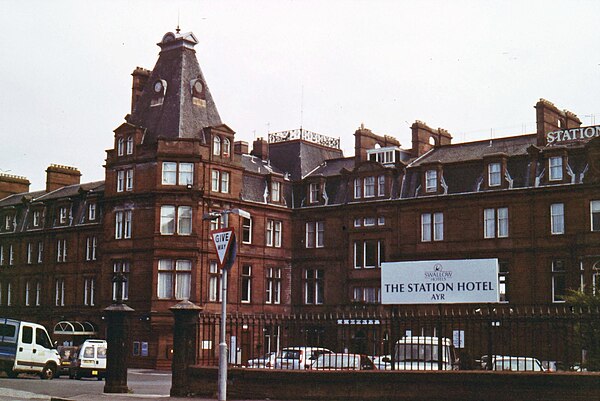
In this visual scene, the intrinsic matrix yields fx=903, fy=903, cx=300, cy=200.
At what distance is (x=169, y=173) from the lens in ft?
195

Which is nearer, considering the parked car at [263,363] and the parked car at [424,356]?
the parked car at [424,356]

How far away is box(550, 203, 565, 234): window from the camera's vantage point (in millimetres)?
55844

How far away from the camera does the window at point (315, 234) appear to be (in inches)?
2630

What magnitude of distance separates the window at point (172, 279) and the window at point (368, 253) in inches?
489

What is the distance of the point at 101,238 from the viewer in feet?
218

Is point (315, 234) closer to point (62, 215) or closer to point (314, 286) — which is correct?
point (314, 286)

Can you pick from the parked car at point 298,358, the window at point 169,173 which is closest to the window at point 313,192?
the window at point 169,173

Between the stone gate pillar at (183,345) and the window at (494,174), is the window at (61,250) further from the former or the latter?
the stone gate pillar at (183,345)

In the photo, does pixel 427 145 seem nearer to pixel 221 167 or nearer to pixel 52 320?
pixel 221 167

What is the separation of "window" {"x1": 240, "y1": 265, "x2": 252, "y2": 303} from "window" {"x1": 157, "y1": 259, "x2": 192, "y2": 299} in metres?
5.59

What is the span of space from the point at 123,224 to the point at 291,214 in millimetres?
13367

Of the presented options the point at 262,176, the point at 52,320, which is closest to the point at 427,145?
the point at 262,176

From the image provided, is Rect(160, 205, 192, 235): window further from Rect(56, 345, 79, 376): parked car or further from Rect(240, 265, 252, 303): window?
Rect(56, 345, 79, 376): parked car

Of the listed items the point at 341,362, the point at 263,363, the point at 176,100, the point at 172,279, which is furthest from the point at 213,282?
the point at 341,362
